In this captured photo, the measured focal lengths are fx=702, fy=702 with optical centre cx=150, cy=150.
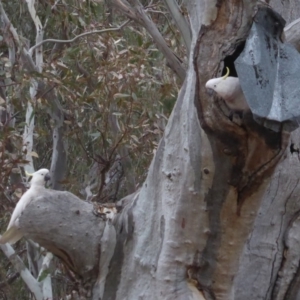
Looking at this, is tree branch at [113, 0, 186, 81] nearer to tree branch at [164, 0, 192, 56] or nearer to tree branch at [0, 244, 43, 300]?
tree branch at [164, 0, 192, 56]

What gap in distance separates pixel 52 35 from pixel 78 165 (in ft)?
2.95

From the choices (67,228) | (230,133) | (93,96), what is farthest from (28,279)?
(230,133)

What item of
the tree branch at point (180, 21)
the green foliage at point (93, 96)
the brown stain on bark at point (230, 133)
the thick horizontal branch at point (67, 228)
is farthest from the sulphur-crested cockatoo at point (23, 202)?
the green foliage at point (93, 96)

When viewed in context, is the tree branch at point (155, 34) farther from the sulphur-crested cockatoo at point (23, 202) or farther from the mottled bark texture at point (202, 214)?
the sulphur-crested cockatoo at point (23, 202)

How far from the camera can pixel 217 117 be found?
145 centimetres

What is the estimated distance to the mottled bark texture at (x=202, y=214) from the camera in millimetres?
1480

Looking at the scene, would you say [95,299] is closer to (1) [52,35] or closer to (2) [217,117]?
(2) [217,117]

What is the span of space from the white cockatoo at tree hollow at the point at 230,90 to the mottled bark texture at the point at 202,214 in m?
0.03

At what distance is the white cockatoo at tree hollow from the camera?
138cm

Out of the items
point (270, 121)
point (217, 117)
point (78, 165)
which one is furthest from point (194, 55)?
point (78, 165)

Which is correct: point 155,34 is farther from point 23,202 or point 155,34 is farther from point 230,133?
point 230,133

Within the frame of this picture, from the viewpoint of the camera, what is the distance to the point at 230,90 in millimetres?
1376

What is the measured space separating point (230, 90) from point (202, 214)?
414 mm

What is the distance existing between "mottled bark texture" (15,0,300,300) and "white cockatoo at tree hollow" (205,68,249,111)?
0.03m
